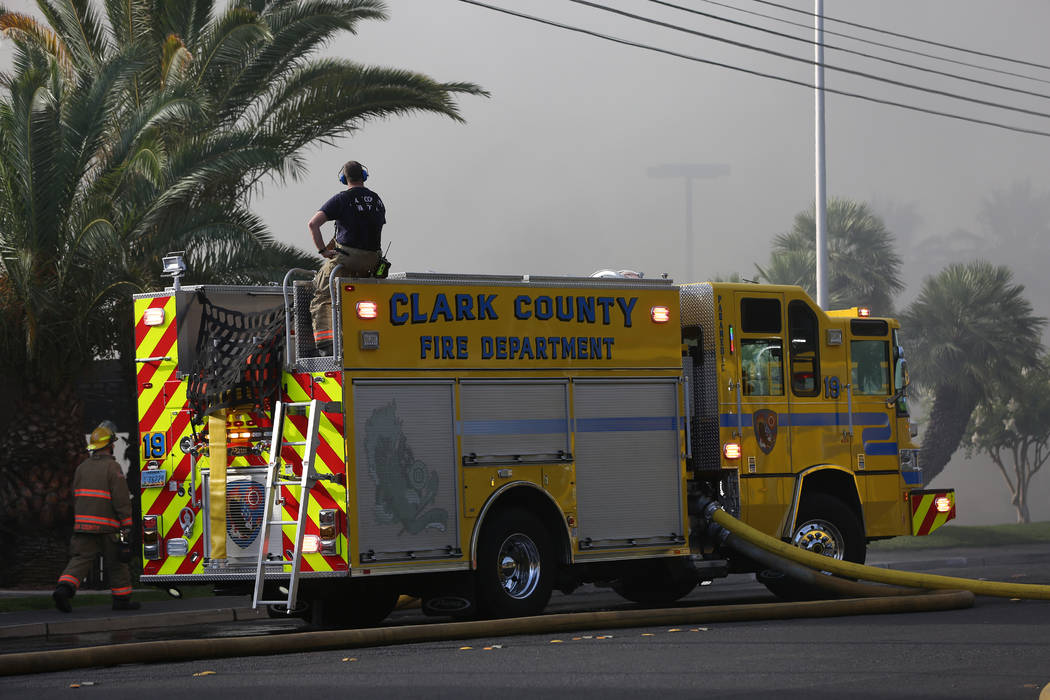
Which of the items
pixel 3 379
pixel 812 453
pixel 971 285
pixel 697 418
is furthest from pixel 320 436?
pixel 971 285

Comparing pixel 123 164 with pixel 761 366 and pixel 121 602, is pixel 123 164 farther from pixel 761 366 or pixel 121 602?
pixel 761 366

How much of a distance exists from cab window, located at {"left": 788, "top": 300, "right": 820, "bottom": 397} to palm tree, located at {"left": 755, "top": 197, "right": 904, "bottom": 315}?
32558 millimetres

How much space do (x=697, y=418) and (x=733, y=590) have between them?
439cm

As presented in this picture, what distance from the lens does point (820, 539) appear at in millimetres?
13953

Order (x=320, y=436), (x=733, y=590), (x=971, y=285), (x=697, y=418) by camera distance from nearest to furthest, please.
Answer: (x=320, y=436) < (x=697, y=418) < (x=733, y=590) < (x=971, y=285)

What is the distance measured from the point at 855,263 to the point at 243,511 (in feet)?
123

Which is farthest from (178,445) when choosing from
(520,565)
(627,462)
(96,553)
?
(627,462)

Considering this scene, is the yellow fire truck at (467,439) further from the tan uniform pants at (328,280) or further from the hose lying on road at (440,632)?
the hose lying on road at (440,632)

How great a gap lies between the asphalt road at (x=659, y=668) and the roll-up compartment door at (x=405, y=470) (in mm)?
1116

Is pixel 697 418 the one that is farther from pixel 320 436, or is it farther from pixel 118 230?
pixel 118 230

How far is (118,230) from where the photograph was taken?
18406 millimetres

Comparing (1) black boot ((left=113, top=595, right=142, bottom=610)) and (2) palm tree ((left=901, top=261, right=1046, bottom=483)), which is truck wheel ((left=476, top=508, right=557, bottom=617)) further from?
(2) palm tree ((left=901, top=261, right=1046, bottom=483))

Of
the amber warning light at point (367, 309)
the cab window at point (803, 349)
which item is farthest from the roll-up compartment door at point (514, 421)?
the cab window at point (803, 349)

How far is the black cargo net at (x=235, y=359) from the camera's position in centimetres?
1158
